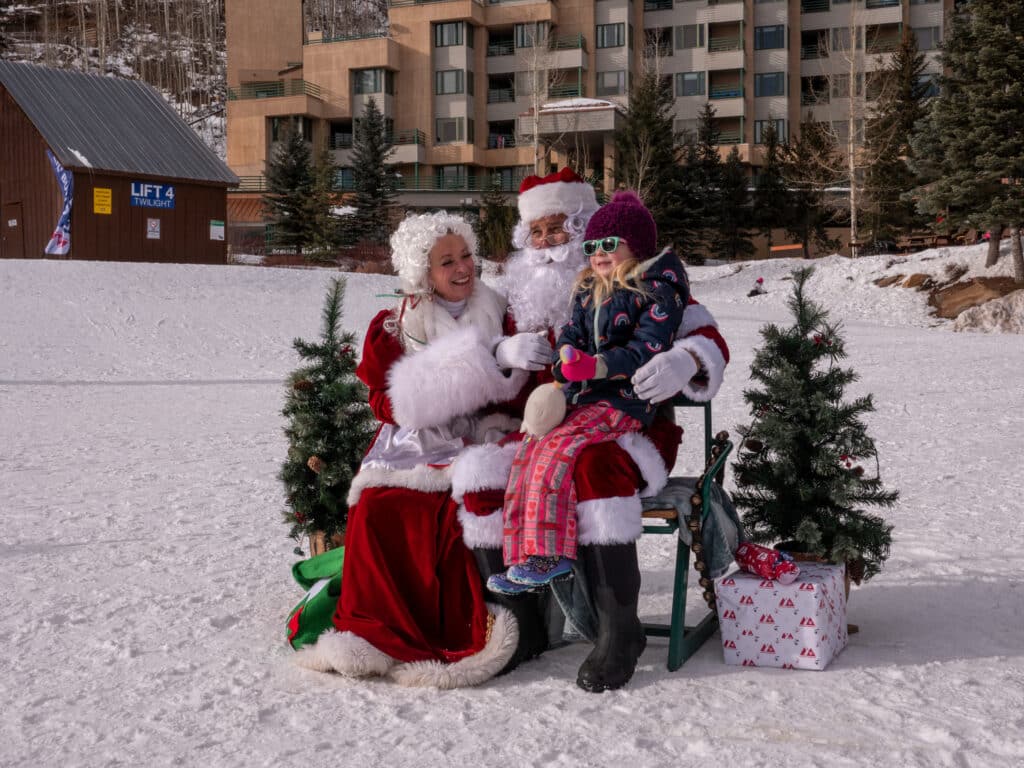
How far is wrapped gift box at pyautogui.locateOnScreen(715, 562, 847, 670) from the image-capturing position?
3.74m

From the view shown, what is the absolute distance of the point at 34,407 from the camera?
1116cm

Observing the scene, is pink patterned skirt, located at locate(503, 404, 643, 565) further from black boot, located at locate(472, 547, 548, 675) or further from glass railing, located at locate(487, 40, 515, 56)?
glass railing, located at locate(487, 40, 515, 56)

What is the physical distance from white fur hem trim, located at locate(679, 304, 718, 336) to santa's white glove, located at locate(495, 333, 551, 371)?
552 mm

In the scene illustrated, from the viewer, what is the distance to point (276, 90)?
5069 centimetres

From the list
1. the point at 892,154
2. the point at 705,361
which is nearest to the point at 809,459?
the point at 705,361

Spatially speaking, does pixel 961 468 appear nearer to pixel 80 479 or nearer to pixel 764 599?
pixel 764 599

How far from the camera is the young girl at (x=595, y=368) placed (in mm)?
3629

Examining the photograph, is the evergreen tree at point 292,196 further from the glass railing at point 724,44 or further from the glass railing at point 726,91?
the glass railing at point 724,44

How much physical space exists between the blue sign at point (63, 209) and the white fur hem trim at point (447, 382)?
2321cm

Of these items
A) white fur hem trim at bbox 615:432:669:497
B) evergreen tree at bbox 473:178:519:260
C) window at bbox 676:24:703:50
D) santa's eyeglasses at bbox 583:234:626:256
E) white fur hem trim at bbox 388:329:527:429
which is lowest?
white fur hem trim at bbox 615:432:669:497

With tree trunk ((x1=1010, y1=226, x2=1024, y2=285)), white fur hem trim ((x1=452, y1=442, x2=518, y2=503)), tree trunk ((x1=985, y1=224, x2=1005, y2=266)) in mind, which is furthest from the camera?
tree trunk ((x1=985, y1=224, x2=1005, y2=266))

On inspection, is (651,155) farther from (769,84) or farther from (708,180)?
(769,84)

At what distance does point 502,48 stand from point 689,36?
29.4 ft

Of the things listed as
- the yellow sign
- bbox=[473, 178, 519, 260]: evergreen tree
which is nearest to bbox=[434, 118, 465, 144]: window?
bbox=[473, 178, 519, 260]: evergreen tree
